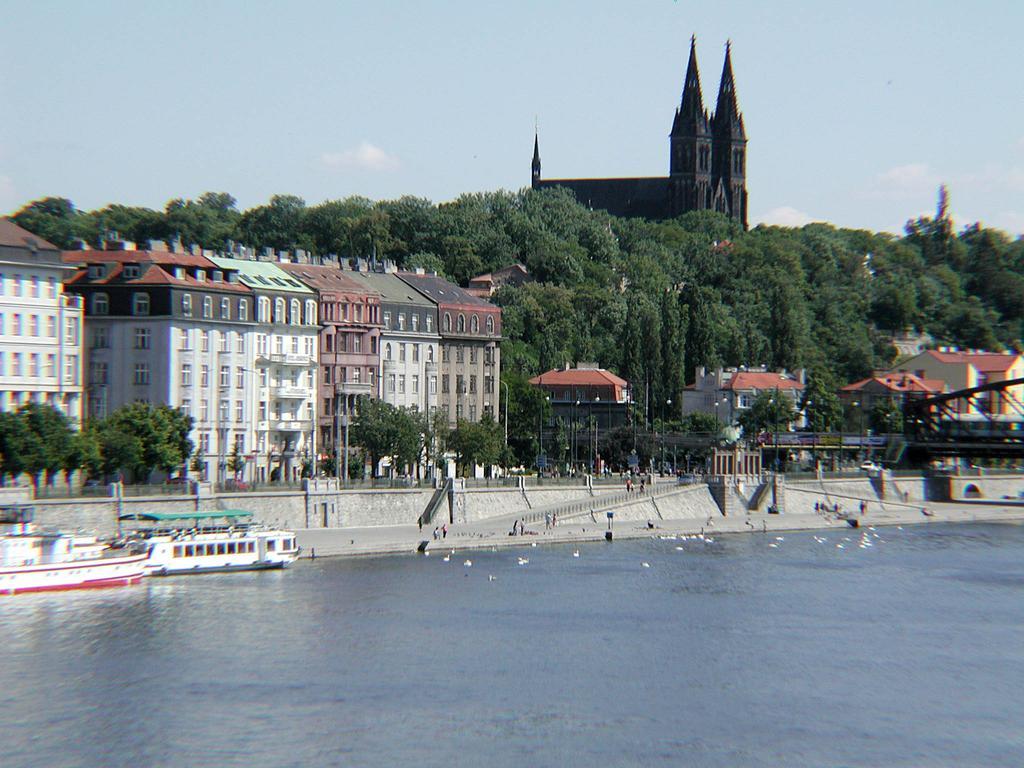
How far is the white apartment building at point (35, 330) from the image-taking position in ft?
273

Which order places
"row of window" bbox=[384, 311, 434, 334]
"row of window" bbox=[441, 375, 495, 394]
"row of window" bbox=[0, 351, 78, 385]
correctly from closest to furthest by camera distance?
1. "row of window" bbox=[0, 351, 78, 385]
2. "row of window" bbox=[384, 311, 434, 334]
3. "row of window" bbox=[441, 375, 495, 394]

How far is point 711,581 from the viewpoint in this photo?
7988 cm

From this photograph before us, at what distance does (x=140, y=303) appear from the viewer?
3652 inches

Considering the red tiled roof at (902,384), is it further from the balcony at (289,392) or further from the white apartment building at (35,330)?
the white apartment building at (35,330)

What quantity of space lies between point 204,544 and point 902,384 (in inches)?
4120

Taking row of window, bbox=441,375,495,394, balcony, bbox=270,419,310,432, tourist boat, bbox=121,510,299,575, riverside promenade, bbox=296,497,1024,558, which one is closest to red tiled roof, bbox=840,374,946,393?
riverside promenade, bbox=296,497,1024,558

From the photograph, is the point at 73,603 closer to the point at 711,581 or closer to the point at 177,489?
the point at 177,489

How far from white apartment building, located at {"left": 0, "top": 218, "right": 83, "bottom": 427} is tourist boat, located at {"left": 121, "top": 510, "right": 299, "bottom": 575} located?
324 inches

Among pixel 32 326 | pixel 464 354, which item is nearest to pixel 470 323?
pixel 464 354

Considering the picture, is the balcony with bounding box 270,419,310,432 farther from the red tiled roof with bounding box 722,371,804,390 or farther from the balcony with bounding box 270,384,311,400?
the red tiled roof with bounding box 722,371,804,390

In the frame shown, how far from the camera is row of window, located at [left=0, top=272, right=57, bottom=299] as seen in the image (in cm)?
8388

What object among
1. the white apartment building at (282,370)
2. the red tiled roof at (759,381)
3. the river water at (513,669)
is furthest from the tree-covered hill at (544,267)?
the river water at (513,669)

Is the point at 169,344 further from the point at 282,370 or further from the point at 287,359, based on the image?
the point at 282,370

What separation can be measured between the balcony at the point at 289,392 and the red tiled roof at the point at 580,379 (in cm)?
4651
